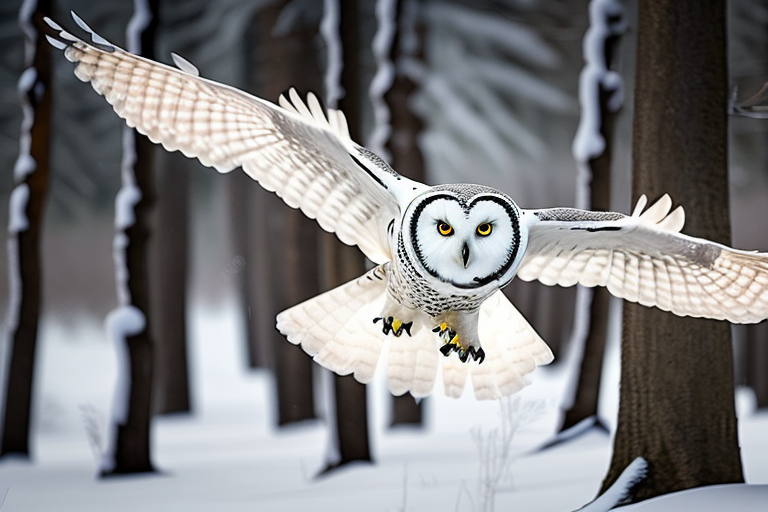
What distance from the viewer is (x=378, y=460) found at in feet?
12.6

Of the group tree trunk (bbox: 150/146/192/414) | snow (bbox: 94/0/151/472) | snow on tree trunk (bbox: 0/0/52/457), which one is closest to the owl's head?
snow (bbox: 94/0/151/472)

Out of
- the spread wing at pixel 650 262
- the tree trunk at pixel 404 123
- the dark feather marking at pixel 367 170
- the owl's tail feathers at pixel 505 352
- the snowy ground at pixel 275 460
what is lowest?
the snowy ground at pixel 275 460

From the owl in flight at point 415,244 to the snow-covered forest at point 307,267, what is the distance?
77cm

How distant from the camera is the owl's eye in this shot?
1603 millimetres

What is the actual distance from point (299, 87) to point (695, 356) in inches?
109

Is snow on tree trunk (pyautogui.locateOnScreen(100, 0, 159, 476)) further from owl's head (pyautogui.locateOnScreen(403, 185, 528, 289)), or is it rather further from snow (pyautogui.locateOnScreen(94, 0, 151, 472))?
owl's head (pyautogui.locateOnScreen(403, 185, 528, 289))

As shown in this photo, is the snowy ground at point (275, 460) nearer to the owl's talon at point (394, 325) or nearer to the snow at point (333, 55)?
the owl's talon at point (394, 325)

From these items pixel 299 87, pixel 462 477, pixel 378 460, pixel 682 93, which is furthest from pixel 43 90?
pixel 682 93

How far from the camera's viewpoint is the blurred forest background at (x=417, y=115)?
4.93 metres

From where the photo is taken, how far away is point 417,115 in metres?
4.62

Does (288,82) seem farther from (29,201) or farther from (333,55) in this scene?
(29,201)

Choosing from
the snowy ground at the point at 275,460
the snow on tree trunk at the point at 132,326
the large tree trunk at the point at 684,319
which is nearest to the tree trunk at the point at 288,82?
the snowy ground at the point at 275,460

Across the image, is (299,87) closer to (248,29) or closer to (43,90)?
(248,29)

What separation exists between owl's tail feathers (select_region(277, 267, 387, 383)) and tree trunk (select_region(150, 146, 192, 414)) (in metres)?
3.25
